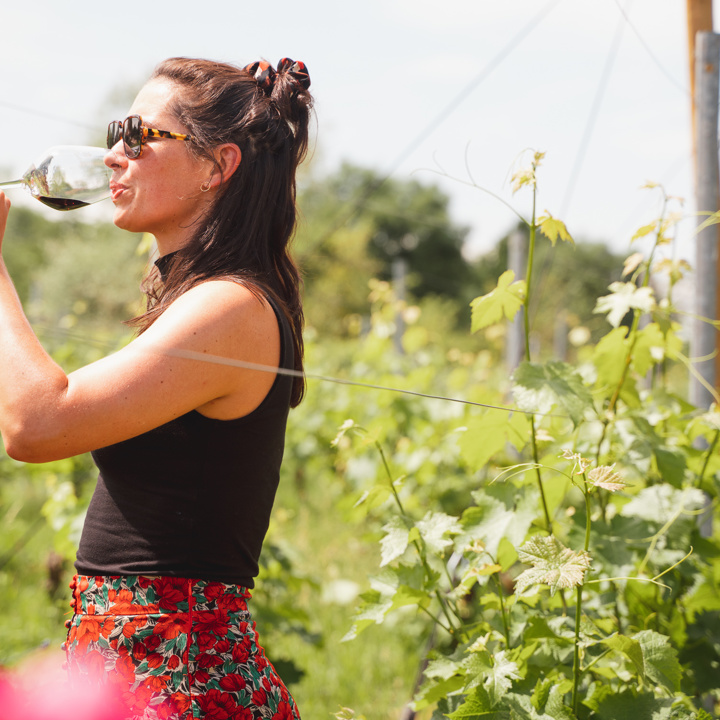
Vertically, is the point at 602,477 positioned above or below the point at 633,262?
below

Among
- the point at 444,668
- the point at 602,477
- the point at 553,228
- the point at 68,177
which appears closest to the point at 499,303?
the point at 553,228

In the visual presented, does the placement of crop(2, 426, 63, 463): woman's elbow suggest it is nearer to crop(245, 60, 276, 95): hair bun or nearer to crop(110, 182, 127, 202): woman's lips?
crop(110, 182, 127, 202): woman's lips

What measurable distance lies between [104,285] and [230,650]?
23.0 metres

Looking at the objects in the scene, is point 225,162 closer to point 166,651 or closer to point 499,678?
point 166,651

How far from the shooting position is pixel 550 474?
68.8 inches

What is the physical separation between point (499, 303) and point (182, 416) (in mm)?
646

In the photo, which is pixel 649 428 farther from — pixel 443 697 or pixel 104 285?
pixel 104 285

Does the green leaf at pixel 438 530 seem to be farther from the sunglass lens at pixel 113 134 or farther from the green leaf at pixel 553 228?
the sunglass lens at pixel 113 134

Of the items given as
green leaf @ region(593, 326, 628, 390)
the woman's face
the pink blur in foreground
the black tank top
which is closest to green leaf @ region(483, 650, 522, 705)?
the black tank top

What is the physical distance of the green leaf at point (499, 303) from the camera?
1393mm

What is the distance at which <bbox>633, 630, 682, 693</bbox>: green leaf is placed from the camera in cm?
117

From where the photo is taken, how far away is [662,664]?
46.6 inches

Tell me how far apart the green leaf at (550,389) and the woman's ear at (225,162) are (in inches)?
23.8

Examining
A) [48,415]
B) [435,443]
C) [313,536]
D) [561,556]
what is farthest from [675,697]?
[313,536]
